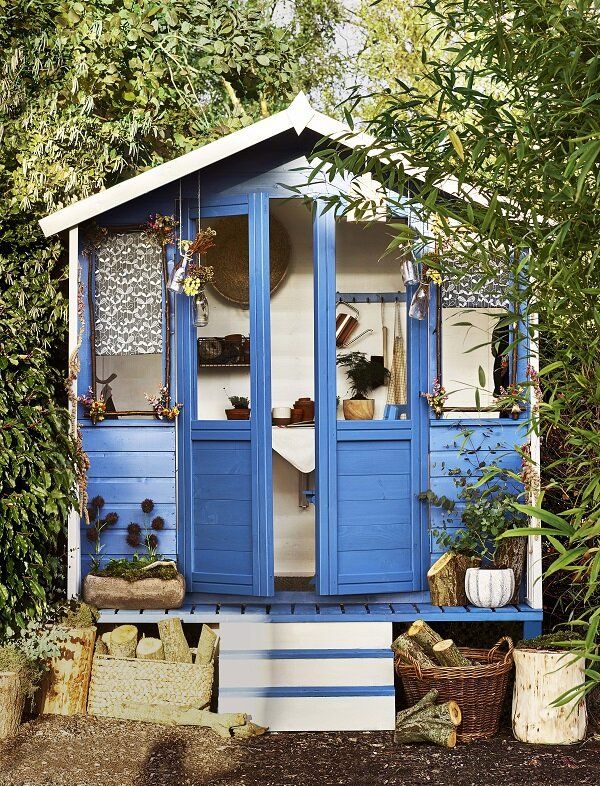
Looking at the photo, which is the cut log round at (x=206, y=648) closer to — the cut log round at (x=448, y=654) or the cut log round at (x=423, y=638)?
the cut log round at (x=423, y=638)

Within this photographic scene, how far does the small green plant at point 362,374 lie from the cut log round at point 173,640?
2.21m

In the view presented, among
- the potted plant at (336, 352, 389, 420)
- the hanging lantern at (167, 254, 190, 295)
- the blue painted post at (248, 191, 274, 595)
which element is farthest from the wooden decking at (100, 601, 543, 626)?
the hanging lantern at (167, 254, 190, 295)

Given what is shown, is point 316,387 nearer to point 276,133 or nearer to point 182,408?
point 182,408

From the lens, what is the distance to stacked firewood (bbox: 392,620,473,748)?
5859 millimetres

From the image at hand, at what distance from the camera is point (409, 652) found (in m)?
6.18

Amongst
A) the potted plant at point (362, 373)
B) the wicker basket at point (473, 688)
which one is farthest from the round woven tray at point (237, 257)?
the wicker basket at point (473, 688)

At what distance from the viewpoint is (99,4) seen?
9703mm

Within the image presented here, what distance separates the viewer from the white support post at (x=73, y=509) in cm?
652

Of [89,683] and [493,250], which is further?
[89,683]

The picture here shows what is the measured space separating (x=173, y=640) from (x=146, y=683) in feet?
0.96

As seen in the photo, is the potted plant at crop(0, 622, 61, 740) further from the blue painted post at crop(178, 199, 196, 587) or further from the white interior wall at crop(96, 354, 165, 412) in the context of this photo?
the white interior wall at crop(96, 354, 165, 412)

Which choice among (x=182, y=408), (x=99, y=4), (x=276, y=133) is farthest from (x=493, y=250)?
(x=99, y=4)

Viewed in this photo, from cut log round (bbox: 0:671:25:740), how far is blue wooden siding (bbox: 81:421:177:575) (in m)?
1.05

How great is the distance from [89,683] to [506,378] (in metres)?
3.19
